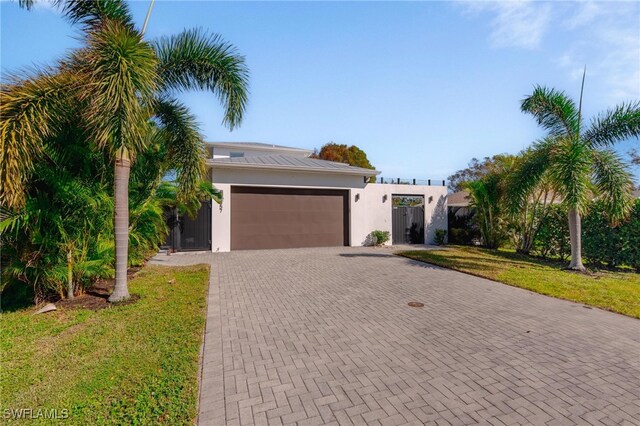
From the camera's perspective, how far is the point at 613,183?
841 cm

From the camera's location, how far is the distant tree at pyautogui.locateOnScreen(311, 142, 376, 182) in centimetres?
Answer: 3500

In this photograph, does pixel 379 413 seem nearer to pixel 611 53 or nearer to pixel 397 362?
pixel 397 362

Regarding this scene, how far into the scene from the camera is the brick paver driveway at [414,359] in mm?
2713

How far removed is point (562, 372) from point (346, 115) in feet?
38.1

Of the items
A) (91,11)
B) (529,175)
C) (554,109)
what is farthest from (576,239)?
(91,11)

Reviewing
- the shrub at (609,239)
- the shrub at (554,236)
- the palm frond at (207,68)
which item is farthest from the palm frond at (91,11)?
the shrub at (554,236)

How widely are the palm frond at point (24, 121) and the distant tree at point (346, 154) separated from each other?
30.3 meters

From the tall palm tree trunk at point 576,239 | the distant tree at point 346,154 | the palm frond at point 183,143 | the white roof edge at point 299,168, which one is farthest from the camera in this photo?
the distant tree at point 346,154

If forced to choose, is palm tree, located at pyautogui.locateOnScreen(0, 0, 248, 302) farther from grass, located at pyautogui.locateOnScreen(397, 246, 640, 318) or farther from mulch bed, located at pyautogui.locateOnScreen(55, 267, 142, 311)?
grass, located at pyautogui.locateOnScreen(397, 246, 640, 318)

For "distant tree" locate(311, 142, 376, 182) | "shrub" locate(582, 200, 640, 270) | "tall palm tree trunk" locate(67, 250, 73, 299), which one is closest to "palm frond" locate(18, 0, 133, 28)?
"tall palm tree trunk" locate(67, 250, 73, 299)

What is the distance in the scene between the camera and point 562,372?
11.1 ft

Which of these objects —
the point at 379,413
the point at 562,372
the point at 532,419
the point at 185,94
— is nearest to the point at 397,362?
the point at 379,413

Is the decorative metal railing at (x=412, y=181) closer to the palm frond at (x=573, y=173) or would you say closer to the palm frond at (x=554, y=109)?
the palm frond at (x=554, y=109)

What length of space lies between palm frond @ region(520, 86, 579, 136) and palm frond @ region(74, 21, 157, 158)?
10806 millimetres
